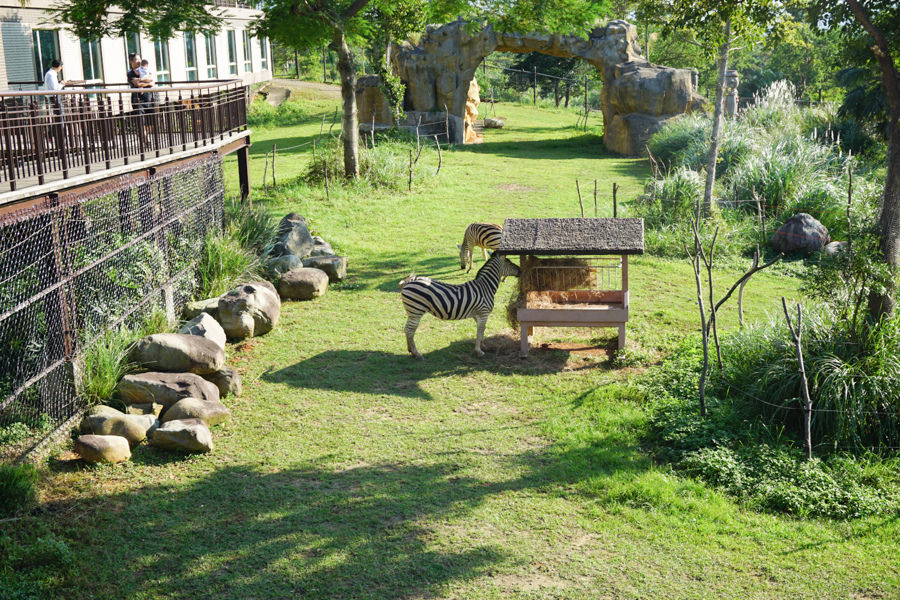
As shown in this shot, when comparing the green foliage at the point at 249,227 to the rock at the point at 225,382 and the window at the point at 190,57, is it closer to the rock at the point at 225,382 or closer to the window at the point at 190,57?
the rock at the point at 225,382

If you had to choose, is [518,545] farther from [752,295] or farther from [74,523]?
[752,295]

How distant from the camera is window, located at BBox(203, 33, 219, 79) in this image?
36.9 m

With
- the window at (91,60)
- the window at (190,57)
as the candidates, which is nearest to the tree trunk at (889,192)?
the window at (91,60)

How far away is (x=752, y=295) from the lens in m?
13.3

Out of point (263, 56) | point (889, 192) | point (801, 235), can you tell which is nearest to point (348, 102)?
point (801, 235)

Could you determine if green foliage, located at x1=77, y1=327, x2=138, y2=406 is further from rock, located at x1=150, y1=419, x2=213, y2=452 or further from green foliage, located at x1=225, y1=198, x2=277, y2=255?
green foliage, located at x1=225, y1=198, x2=277, y2=255

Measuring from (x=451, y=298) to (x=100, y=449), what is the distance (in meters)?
4.72

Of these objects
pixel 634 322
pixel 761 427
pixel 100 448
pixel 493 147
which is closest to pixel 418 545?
pixel 100 448

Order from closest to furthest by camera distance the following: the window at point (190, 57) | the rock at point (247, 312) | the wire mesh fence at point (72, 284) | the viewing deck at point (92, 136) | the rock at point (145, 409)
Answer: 1. the wire mesh fence at point (72, 284)
2. the rock at point (145, 409)
3. the viewing deck at point (92, 136)
4. the rock at point (247, 312)
5. the window at point (190, 57)

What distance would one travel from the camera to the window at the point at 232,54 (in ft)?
132

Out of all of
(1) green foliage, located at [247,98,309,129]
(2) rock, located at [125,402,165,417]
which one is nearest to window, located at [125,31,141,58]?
(1) green foliage, located at [247,98,309,129]

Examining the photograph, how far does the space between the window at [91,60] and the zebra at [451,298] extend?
19961mm

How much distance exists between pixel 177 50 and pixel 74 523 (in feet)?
98.6

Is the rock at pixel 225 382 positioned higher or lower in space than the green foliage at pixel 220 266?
lower
